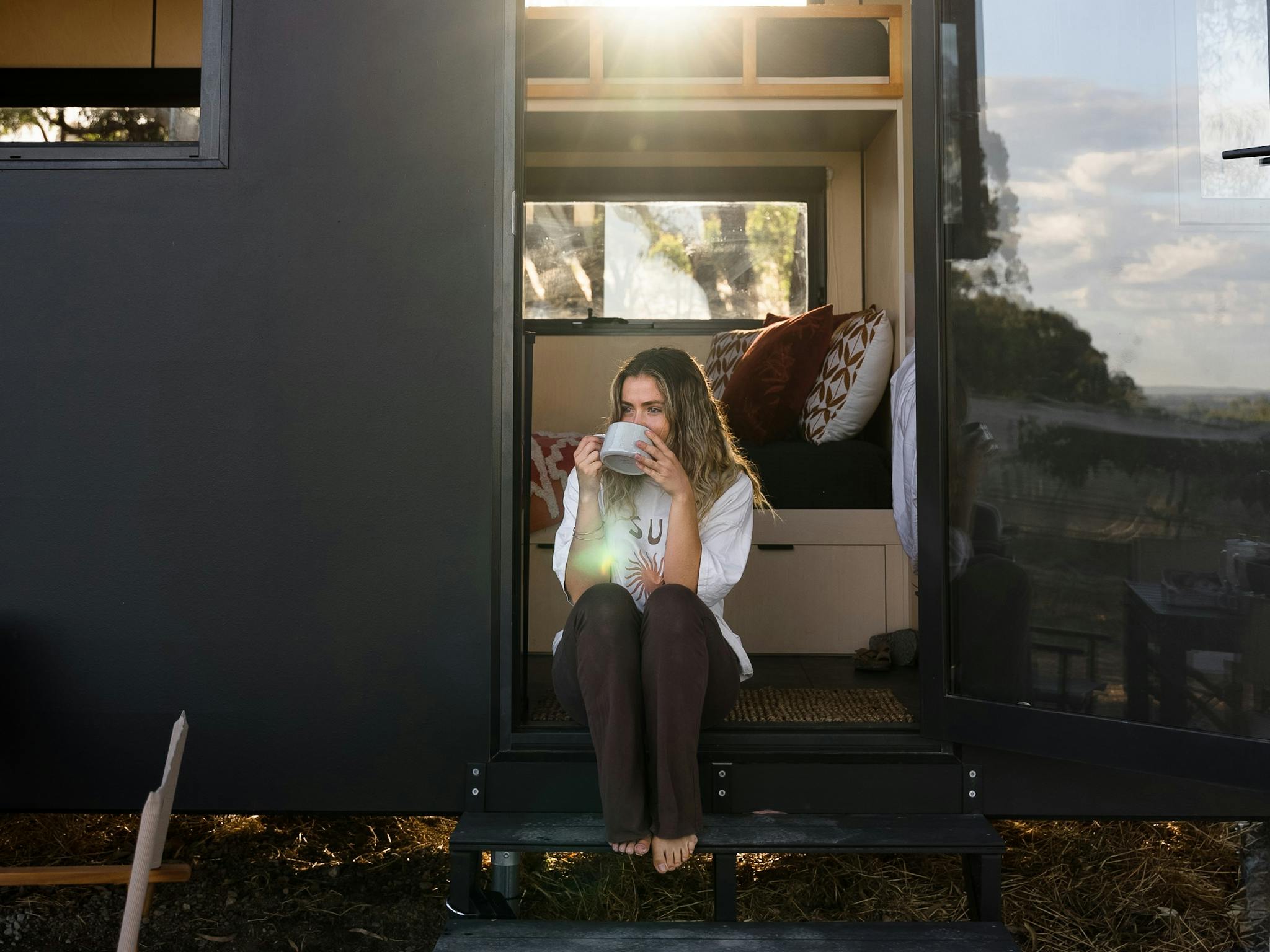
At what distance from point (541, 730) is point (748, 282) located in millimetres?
2324

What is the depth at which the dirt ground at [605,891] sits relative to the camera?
2.54 m

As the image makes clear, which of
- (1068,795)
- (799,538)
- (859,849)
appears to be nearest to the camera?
(859,849)

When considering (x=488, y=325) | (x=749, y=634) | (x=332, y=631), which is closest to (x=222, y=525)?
(x=332, y=631)

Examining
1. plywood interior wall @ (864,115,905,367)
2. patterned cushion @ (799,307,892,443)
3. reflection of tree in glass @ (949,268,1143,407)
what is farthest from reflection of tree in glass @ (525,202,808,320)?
reflection of tree in glass @ (949,268,1143,407)

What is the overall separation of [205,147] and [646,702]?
1419mm

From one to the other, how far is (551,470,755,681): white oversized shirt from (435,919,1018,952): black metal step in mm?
501

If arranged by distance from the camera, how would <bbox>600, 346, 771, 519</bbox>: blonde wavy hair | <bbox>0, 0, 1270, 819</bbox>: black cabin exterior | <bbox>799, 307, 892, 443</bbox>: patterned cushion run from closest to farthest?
<bbox>0, 0, 1270, 819</bbox>: black cabin exterior, <bbox>600, 346, 771, 519</bbox>: blonde wavy hair, <bbox>799, 307, 892, 443</bbox>: patterned cushion

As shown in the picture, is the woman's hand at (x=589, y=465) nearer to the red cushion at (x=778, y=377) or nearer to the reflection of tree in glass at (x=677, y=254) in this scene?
the red cushion at (x=778, y=377)

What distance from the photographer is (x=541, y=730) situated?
216 cm

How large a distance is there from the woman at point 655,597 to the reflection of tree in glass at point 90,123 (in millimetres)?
2812

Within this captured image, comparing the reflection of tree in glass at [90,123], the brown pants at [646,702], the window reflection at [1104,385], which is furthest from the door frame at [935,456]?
the reflection of tree in glass at [90,123]

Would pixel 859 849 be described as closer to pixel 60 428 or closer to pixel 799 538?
pixel 799 538

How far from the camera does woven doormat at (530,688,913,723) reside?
2.31 m

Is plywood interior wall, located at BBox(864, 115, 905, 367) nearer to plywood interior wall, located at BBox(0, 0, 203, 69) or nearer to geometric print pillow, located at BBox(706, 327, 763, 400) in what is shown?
geometric print pillow, located at BBox(706, 327, 763, 400)
